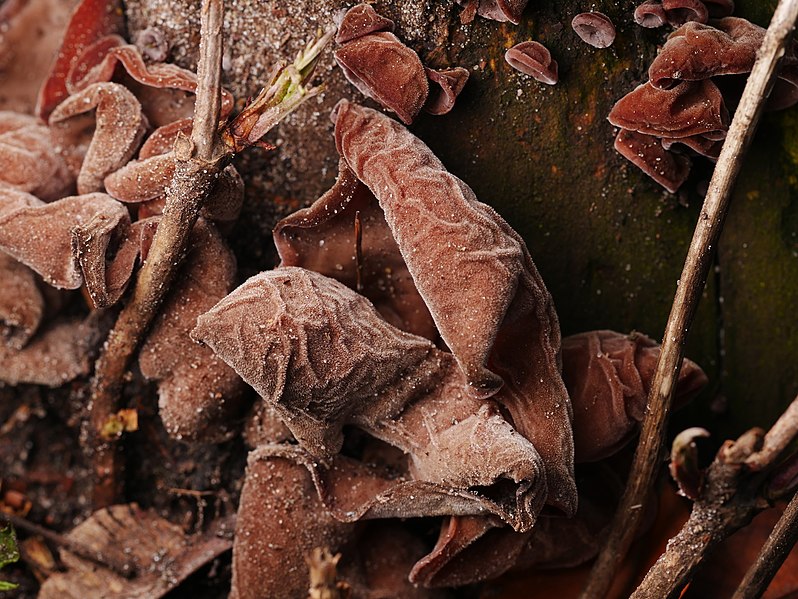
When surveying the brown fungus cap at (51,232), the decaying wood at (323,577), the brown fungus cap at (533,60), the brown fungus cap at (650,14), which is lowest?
the decaying wood at (323,577)

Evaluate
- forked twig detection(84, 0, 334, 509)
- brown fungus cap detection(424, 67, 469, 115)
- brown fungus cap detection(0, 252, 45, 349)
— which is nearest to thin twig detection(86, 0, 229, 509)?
forked twig detection(84, 0, 334, 509)

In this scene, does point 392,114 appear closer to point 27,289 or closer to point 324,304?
point 324,304

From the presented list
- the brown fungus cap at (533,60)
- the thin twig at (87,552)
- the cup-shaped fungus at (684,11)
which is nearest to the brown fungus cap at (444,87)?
the brown fungus cap at (533,60)

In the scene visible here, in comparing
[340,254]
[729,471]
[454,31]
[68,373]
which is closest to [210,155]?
[340,254]

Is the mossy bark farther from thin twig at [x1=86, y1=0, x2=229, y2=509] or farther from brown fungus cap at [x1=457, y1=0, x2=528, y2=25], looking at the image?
thin twig at [x1=86, y1=0, x2=229, y2=509]

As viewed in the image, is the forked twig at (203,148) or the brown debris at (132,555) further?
the brown debris at (132,555)

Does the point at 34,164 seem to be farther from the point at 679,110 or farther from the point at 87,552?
the point at 679,110

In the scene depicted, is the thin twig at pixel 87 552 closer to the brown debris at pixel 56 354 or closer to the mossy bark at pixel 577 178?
the brown debris at pixel 56 354
